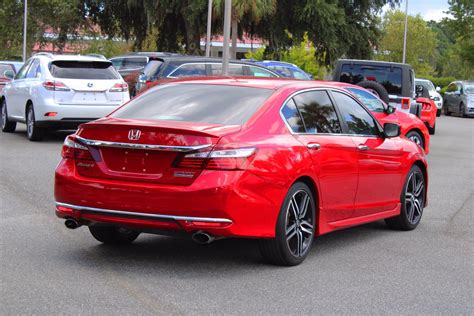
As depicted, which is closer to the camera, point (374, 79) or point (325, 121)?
point (325, 121)

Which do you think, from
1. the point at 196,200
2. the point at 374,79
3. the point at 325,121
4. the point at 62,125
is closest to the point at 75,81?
the point at 62,125

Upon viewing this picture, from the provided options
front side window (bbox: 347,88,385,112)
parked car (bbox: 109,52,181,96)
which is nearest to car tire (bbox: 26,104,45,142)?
front side window (bbox: 347,88,385,112)

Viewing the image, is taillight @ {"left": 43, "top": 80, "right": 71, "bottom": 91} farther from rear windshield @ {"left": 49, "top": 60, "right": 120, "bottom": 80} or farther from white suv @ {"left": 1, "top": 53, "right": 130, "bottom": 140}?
rear windshield @ {"left": 49, "top": 60, "right": 120, "bottom": 80}

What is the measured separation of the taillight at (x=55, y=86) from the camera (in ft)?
56.7

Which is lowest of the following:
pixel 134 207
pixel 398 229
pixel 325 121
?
pixel 398 229

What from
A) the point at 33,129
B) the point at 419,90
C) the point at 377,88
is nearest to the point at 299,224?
the point at 377,88

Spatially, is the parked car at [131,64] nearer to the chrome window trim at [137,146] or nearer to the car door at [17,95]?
the car door at [17,95]

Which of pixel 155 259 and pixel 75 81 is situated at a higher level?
pixel 75 81

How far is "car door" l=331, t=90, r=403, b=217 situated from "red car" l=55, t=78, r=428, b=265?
0.02 m

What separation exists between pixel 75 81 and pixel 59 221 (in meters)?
8.88

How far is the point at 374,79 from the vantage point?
20.3 m

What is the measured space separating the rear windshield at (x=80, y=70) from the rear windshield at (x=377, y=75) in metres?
5.65

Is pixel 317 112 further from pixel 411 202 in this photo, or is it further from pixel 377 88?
pixel 377 88

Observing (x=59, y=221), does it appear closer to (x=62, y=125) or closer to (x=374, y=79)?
(x=62, y=125)
